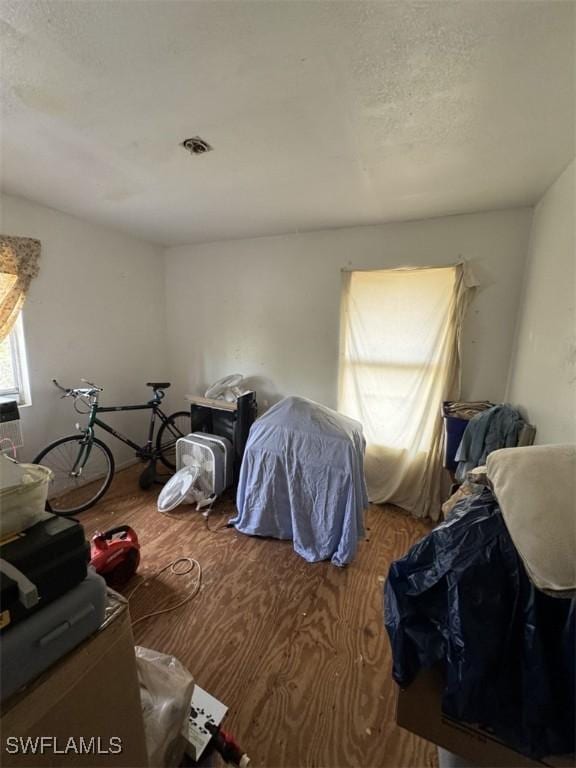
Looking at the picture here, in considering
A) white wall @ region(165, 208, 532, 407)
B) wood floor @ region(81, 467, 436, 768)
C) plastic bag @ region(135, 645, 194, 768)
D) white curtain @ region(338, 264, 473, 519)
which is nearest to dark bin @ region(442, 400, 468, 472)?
white curtain @ region(338, 264, 473, 519)

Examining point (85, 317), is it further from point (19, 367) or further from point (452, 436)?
point (452, 436)

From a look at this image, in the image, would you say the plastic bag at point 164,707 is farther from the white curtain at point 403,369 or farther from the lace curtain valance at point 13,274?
the lace curtain valance at point 13,274

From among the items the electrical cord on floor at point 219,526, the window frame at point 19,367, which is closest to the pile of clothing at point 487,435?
the electrical cord on floor at point 219,526

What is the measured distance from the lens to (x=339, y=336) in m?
2.85

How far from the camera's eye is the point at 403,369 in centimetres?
264

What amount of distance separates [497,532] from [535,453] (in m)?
0.28

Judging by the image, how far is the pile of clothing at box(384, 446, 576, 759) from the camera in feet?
2.58

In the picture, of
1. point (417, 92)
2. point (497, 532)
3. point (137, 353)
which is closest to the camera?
Answer: point (497, 532)

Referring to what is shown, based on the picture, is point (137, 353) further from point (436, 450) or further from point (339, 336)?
point (436, 450)

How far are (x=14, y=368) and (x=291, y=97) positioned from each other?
8.72 feet

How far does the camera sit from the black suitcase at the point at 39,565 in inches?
22.8

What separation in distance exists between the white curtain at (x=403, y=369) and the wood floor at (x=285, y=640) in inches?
20.0

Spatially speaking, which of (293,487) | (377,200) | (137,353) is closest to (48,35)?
(377,200)

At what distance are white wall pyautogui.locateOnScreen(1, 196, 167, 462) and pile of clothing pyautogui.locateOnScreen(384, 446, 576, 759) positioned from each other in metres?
2.94
